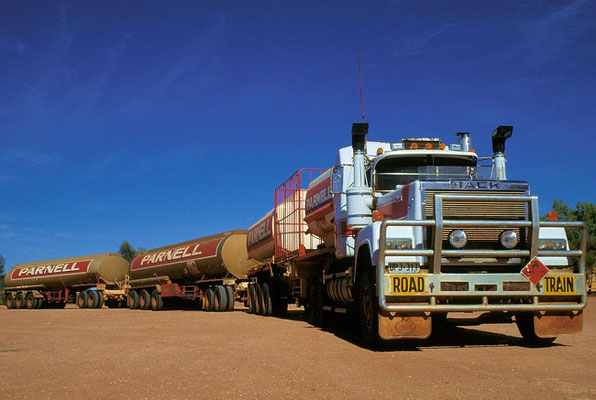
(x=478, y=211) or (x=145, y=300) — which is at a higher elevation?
(x=478, y=211)

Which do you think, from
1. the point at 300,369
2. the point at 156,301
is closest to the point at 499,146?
the point at 300,369

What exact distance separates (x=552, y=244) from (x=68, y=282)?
34.4m

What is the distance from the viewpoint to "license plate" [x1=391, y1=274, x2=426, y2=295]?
775cm

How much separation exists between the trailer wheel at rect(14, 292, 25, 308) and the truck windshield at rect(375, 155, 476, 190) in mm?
38838

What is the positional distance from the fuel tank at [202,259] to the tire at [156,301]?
987mm

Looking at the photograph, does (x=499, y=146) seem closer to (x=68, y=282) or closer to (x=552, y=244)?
(x=552, y=244)

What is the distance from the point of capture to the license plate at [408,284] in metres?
7.75

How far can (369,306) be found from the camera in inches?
348

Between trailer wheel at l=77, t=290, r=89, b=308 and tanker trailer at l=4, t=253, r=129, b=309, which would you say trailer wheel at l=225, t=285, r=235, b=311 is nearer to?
tanker trailer at l=4, t=253, r=129, b=309

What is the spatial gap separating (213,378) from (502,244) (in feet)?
14.6

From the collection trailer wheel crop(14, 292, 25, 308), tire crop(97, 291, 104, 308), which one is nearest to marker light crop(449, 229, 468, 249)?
tire crop(97, 291, 104, 308)

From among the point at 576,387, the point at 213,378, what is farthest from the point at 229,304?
the point at 576,387

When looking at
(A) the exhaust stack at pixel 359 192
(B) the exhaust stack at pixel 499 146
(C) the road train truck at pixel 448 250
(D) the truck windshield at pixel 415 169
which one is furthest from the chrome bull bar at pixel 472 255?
(B) the exhaust stack at pixel 499 146

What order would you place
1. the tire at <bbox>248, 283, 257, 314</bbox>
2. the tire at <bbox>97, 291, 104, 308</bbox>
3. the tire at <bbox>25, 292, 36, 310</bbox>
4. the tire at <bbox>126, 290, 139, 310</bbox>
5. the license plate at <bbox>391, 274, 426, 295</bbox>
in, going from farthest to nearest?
the tire at <bbox>25, 292, 36, 310</bbox> < the tire at <bbox>97, 291, 104, 308</bbox> < the tire at <bbox>126, 290, 139, 310</bbox> < the tire at <bbox>248, 283, 257, 314</bbox> < the license plate at <bbox>391, 274, 426, 295</bbox>
